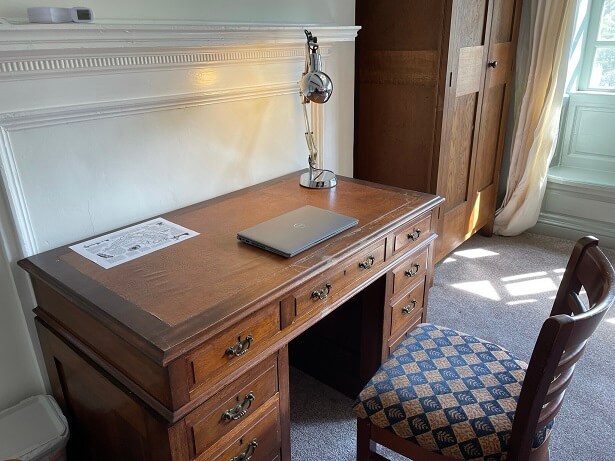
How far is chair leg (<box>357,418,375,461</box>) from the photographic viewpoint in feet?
4.33

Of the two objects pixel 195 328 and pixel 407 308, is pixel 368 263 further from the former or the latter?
pixel 195 328

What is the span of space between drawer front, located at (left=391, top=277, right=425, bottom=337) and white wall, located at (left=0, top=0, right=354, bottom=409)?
72 centimetres

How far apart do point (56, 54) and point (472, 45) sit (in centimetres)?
191

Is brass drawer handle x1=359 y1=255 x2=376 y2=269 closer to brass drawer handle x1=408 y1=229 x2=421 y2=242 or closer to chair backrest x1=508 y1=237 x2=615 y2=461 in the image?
brass drawer handle x1=408 y1=229 x2=421 y2=242

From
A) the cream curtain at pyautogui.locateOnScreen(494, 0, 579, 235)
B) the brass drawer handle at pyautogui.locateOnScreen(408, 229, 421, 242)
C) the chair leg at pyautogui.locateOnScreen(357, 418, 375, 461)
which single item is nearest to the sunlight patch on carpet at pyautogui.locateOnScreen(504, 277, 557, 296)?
the cream curtain at pyautogui.locateOnScreen(494, 0, 579, 235)

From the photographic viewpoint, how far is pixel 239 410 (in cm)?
111

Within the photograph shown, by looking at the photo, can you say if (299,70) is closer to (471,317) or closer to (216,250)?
(216,250)

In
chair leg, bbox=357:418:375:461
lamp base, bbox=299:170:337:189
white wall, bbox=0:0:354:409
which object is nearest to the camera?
white wall, bbox=0:0:354:409

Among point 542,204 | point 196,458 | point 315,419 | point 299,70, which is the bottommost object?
point 315,419

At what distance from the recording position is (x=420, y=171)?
7.82 ft

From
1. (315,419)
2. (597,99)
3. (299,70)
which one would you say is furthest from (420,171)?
(597,99)

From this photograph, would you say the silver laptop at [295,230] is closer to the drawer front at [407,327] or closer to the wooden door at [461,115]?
the drawer front at [407,327]

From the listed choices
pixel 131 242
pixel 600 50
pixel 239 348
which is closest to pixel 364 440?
pixel 239 348

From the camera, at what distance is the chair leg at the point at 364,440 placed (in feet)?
4.33
